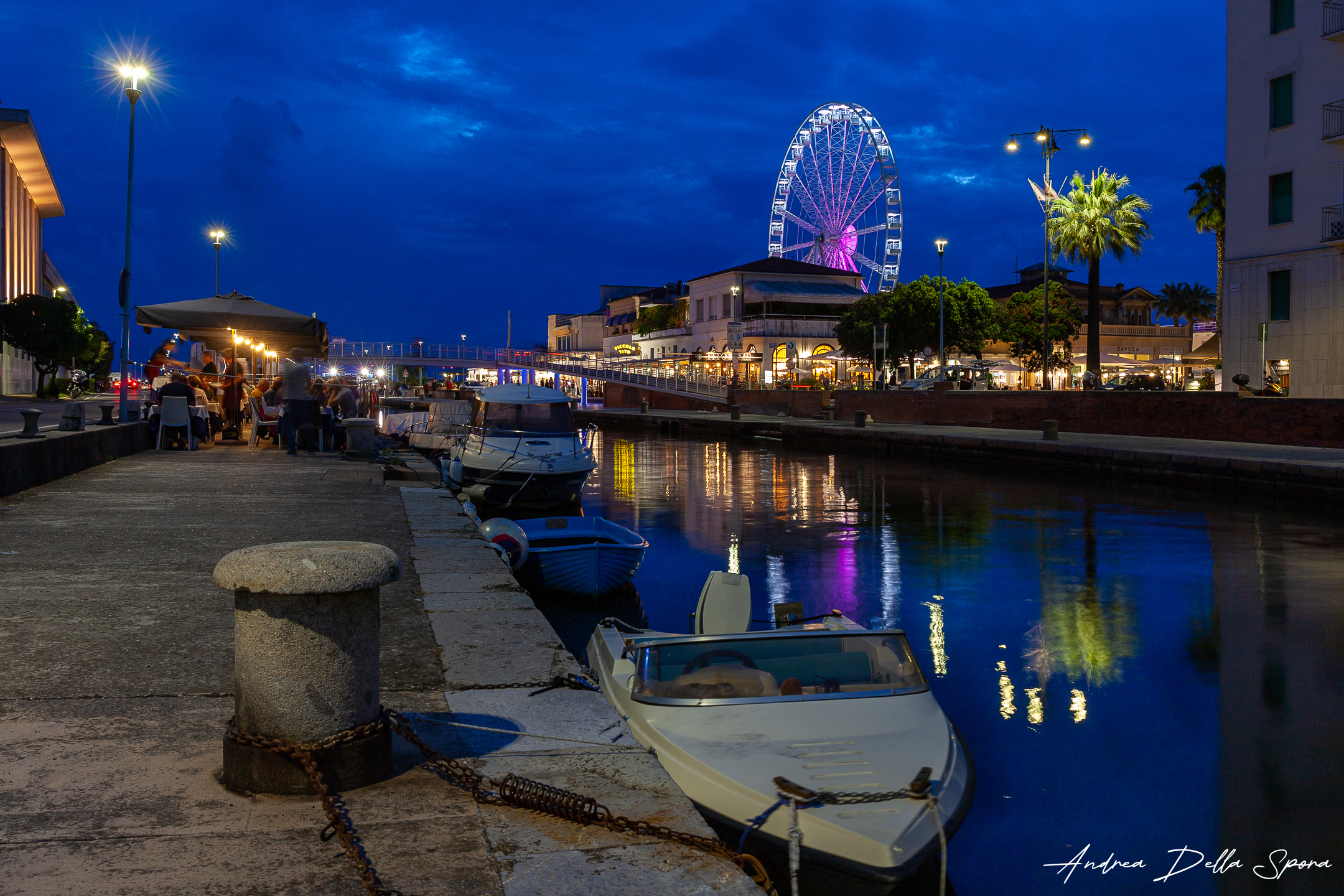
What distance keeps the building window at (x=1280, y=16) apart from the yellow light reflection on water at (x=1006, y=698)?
106 ft

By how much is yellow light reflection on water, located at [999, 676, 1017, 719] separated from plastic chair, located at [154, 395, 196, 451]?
Answer: 59.0 ft

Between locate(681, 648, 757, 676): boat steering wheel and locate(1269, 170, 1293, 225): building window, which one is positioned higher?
locate(1269, 170, 1293, 225): building window

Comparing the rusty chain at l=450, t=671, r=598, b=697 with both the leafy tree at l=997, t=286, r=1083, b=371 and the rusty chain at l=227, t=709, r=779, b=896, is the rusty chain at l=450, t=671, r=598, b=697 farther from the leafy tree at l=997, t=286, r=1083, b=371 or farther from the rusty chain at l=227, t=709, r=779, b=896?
the leafy tree at l=997, t=286, r=1083, b=371

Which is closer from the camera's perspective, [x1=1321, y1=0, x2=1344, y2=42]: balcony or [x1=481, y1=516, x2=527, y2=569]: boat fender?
[x1=481, y1=516, x2=527, y2=569]: boat fender

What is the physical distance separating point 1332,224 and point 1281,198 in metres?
2.71

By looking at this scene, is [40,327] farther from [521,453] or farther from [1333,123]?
[1333,123]

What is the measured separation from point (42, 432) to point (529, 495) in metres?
8.57

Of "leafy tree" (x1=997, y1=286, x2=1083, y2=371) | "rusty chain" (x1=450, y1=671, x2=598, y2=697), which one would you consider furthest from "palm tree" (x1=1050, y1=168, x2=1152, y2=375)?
"rusty chain" (x1=450, y1=671, x2=598, y2=697)

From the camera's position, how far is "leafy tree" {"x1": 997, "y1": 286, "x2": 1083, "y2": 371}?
6988 centimetres

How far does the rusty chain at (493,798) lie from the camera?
3602 mm

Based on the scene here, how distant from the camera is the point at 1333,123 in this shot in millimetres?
32469

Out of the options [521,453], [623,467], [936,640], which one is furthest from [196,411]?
[936,640]

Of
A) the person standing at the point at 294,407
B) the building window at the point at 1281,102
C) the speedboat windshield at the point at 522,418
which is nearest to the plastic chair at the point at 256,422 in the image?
the person standing at the point at 294,407

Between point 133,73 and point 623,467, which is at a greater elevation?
point 133,73
